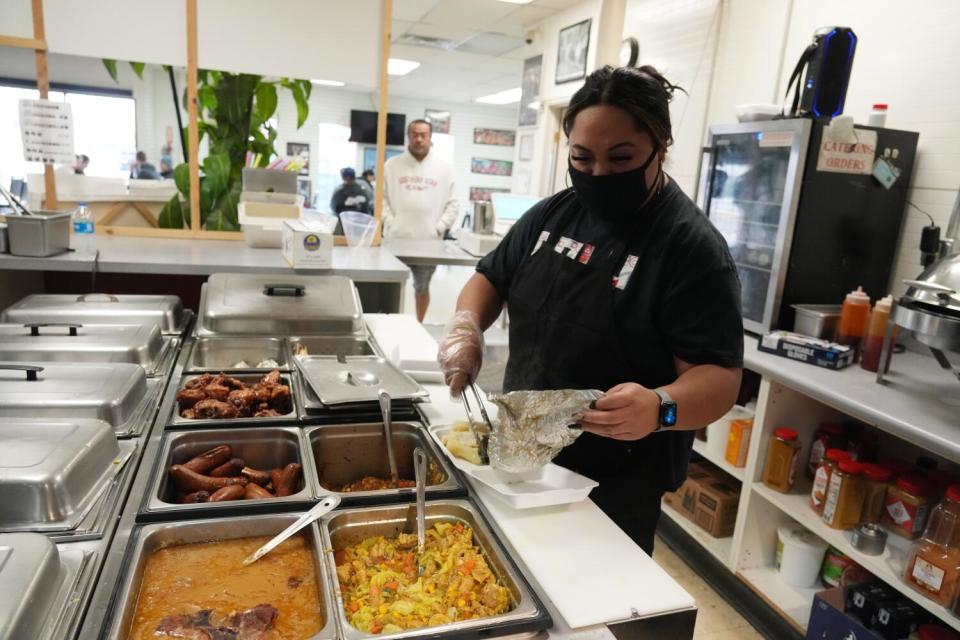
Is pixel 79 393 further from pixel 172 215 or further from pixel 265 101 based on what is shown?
pixel 265 101

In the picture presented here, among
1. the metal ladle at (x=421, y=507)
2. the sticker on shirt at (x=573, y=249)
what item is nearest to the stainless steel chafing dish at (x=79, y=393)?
the metal ladle at (x=421, y=507)

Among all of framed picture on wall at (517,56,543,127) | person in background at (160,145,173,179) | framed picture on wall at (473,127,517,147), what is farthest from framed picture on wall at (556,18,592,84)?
framed picture on wall at (473,127,517,147)

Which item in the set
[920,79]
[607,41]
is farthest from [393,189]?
[920,79]

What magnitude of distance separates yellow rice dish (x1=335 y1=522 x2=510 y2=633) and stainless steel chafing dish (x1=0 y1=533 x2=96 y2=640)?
0.38 metres

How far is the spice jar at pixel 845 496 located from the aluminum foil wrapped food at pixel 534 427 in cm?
149

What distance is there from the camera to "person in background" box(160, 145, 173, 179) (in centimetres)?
1117

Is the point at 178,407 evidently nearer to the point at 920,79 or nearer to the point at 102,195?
the point at 102,195

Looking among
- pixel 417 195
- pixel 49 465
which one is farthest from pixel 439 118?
pixel 49 465

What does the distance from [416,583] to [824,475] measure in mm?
1857

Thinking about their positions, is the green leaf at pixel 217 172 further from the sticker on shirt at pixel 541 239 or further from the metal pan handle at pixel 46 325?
the sticker on shirt at pixel 541 239

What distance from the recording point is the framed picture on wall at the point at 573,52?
241 inches

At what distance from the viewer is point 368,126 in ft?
42.8

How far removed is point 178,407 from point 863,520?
2.31 meters

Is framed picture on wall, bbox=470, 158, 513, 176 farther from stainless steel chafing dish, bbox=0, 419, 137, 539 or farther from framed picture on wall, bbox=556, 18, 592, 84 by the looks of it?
stainless steel chafing dish, bbox=0, 419, 137, 539
